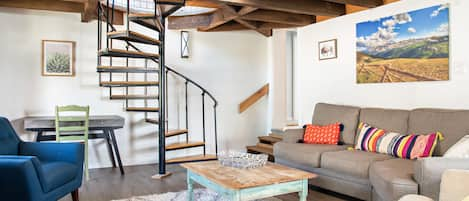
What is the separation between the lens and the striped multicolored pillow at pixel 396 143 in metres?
3.31

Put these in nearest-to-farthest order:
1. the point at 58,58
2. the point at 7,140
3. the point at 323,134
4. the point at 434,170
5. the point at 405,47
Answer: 1. the point at 434,170
2. the point at 7,140
3. the point at 405,47
4. the point at 323,134
5. the point at 58,58

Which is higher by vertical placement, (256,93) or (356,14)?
(356,14)

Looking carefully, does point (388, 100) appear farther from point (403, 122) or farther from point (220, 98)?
point (220, 98)

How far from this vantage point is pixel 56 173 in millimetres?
3068

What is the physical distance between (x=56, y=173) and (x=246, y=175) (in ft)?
5.04

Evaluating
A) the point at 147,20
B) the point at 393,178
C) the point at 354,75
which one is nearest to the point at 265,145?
the point at 354,75

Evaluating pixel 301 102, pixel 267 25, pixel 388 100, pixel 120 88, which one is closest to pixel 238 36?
pixel 267 25

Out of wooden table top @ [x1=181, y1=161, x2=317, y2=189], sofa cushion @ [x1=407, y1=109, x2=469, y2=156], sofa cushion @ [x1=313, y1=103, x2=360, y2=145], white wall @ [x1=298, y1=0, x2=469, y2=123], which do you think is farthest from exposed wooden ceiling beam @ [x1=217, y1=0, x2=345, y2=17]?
wooden table top @ [x1=181, y1=161, x2=317, y2=189]

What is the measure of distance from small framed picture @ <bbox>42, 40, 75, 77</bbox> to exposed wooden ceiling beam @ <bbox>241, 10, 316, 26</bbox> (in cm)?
246

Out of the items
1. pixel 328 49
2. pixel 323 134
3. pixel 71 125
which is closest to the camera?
pixel 323 134

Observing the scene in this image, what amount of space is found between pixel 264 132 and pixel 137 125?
231 centimetres

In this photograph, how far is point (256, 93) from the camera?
6.62 metres

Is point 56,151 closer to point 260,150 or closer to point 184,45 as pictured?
point 184,45

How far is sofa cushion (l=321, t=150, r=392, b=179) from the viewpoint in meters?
3.44
